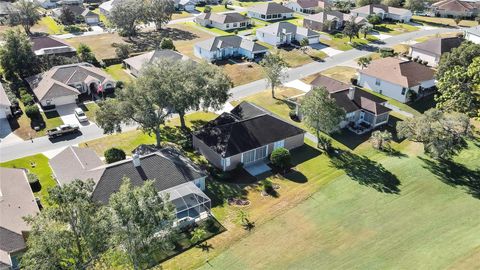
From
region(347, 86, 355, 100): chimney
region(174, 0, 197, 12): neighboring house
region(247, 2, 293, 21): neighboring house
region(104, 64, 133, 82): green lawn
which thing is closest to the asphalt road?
region(347, 86, 355, 100): chimney

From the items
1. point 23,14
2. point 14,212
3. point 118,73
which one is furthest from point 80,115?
point 23,14

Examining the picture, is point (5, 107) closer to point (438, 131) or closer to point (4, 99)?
point (4, 99)

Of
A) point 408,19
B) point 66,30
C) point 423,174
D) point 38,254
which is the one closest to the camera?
point 38,254

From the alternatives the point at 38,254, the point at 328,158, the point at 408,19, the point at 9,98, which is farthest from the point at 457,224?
the point at 408,19

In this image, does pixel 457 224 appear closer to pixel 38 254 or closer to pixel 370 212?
pixel 370 212

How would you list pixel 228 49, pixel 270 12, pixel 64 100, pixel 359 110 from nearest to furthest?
pixel 359 110 < pixel 64 100 < pixel 228 49 < pixel 270 12

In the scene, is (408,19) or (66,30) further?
(408,19)

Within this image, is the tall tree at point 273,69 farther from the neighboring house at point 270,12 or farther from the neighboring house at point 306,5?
the neighboring house at point 306,5

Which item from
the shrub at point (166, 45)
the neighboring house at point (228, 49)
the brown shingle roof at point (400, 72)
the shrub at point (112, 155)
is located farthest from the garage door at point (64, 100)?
the brown shingle roof at point (400, 72)
